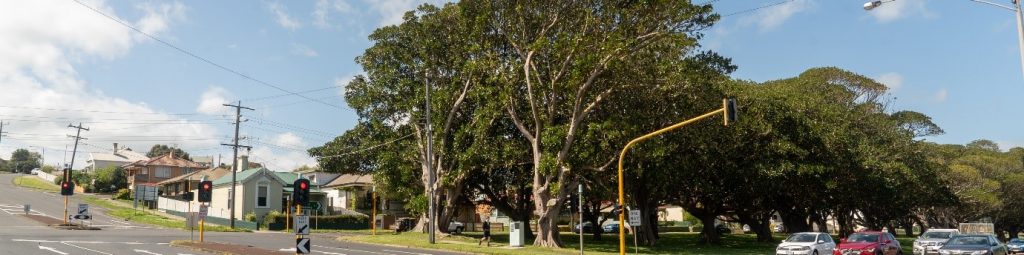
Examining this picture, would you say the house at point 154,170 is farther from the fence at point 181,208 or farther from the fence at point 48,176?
the fence at point 181,208

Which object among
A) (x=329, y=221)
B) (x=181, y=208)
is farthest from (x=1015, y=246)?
(x=181, y=208)

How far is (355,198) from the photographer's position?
249 ft

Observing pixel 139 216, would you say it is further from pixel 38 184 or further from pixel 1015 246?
pixel 1015 246

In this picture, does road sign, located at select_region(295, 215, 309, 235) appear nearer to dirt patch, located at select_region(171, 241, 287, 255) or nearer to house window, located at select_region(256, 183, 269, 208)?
dirt patch, located at select_region(171, 241, 287, 255)

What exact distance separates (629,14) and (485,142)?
36.3ft

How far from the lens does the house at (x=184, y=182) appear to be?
7662 cm

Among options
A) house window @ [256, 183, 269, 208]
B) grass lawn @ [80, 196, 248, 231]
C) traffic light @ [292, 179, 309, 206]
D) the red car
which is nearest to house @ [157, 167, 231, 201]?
grass lawn @ [80, 196, 248, 231]

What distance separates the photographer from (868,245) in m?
28.3

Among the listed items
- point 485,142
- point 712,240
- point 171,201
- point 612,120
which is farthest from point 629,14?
point 171,201

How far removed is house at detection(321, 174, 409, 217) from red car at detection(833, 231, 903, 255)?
50305 mm

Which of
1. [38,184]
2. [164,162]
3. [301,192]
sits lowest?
[301,192]

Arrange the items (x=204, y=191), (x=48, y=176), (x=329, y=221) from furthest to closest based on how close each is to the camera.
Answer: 1. (x=48, y=176)
2. (x=329, y=221)
3. (x=204, y=191)

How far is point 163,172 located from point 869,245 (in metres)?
94.1

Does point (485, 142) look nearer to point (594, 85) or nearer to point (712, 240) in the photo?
point (594, 85)
